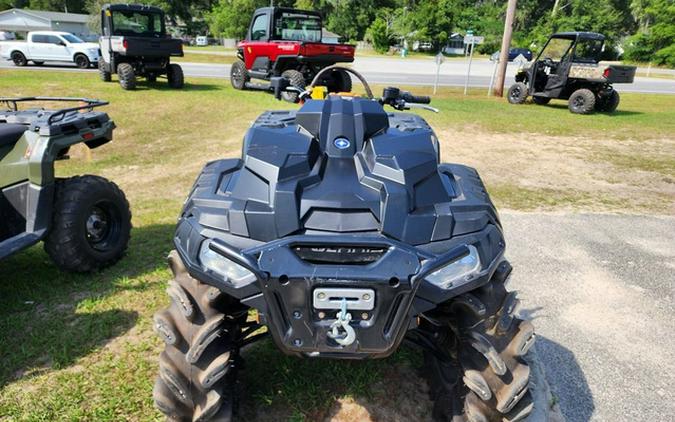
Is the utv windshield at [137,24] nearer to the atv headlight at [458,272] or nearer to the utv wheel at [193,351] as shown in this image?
the utv wheel at [193,351]

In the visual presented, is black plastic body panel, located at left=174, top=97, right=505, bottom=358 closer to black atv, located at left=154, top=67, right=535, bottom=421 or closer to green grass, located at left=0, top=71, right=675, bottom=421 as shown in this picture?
black atv, located at left=154, top=67, right=535, bottom=421

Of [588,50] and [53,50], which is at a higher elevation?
[588,50]

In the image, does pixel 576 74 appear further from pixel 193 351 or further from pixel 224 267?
pixel 193 351

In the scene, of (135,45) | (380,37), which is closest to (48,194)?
(135,45)

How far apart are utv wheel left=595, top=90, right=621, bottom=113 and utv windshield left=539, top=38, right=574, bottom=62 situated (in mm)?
1746

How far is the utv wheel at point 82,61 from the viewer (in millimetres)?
19469

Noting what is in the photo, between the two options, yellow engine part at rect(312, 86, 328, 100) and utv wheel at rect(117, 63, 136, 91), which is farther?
utv wheel at rect(117, 63, 136, 91)

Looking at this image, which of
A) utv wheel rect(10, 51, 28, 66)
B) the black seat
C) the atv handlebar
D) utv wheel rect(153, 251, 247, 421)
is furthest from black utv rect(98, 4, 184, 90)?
utv wheel rect(153, 251, 247, 421)

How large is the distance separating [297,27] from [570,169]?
31.2ft

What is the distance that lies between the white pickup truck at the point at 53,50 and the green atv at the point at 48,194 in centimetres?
1828

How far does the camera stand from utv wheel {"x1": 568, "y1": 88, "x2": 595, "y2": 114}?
1323 cm

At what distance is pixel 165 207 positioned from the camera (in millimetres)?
5488

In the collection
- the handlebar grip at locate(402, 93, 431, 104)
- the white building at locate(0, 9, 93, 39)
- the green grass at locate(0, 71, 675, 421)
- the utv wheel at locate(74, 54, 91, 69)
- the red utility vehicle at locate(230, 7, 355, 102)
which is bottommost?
the green grass at locate(0, 71, 675, 421)

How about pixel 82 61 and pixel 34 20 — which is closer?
pixel 82 61
